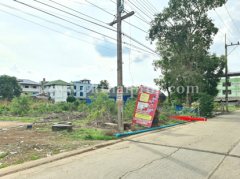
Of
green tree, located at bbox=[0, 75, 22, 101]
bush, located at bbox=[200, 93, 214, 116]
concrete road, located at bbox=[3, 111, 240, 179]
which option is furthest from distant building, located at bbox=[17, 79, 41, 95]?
concrete road, located at bbox=[3, 111, 240, 179]

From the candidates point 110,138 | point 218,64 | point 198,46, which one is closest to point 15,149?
point 110,138

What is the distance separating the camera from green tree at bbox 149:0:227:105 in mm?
26528

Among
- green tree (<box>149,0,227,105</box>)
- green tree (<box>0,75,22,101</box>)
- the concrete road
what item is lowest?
the concrete road

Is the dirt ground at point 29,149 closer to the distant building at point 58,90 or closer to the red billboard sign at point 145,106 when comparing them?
the red billboard sign at point 145,106

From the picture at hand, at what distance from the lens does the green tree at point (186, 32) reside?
26528 millimetres

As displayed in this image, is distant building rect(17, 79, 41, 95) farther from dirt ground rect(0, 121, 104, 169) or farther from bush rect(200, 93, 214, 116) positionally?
dirt ground rect(0, 121, 104, 169)

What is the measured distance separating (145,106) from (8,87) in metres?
42.7

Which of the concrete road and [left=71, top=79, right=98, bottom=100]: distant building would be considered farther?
[left=71, top=79, right=98, bottom=100]: distant building

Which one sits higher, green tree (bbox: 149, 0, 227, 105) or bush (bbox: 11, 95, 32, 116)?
green tree (bbox: 149, 0, 227, 105)

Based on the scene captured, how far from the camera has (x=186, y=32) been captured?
27.9 m

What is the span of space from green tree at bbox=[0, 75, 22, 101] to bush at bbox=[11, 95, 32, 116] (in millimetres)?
27325

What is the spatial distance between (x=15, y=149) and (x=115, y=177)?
13.4 ft

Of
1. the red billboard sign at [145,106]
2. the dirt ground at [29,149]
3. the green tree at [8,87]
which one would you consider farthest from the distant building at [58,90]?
the dirt ground at [29,149]

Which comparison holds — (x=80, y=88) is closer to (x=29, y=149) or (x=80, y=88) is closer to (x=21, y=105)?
(x=21, y=105)
